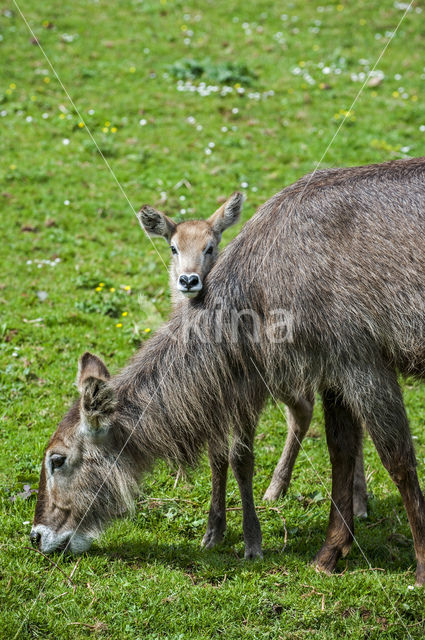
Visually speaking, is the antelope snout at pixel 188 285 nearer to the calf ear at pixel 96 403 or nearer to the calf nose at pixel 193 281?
the calf nose at pixel 193 281

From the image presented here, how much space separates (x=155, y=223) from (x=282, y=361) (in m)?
2.35

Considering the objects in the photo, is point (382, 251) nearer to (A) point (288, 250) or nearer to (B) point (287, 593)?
(A) point (288, 250)

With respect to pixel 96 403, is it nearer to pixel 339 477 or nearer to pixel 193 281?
pixel 193 281

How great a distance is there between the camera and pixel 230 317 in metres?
5.02

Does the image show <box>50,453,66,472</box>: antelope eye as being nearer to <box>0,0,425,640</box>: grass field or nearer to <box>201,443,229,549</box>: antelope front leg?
<box>0,0,425,640</box>: grass field

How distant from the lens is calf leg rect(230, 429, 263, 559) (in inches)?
211

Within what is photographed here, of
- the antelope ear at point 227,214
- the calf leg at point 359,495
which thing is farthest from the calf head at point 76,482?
the antelope ear at point 227,214

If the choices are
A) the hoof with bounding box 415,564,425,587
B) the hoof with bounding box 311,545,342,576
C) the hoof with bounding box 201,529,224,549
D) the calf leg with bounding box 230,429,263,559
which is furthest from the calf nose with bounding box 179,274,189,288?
the hoof with bounding box 415,564,425,587

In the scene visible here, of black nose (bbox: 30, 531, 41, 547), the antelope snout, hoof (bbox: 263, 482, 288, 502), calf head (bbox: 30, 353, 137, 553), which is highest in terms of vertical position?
the antelope snout

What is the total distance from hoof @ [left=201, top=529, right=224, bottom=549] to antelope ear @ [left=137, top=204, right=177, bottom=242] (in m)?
2.69

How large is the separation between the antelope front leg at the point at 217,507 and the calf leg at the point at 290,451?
640mm

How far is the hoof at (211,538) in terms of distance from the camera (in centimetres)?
555

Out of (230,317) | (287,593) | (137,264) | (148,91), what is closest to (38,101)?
(148,91)

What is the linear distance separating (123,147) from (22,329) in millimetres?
4787
